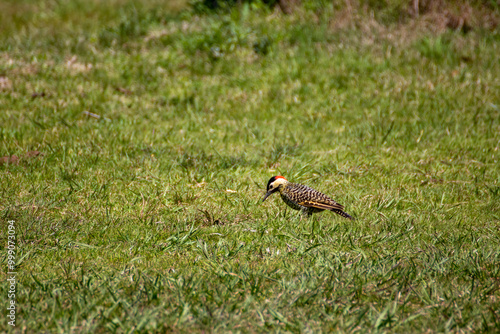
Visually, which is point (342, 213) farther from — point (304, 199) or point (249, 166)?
point (249, 166)

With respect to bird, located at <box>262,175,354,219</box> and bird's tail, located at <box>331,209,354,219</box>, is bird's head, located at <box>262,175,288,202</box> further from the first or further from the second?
bird's tail, located at <box>331,209,354,219</box>

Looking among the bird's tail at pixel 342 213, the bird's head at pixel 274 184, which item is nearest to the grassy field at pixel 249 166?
the bird's tail at pixel 342 213

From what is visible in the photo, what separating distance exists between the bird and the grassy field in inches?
5.5

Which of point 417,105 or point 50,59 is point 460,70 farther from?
point 50,59

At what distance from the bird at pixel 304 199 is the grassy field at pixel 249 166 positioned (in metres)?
0.14

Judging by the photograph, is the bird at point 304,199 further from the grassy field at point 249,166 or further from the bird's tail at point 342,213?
the grassy field at point 249,166

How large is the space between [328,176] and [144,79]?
5.18 m

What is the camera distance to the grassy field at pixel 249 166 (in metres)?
4.05

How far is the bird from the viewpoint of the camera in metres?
5.82

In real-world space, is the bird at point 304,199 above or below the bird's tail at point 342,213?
above

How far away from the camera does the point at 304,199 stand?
231 inches

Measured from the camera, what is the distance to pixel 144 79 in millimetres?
10930

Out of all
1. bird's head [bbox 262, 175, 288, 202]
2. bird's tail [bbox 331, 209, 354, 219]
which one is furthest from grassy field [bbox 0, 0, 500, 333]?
bird's head [bbox 262, 175, 288, 202]

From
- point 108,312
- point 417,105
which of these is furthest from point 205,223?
point 417,105
